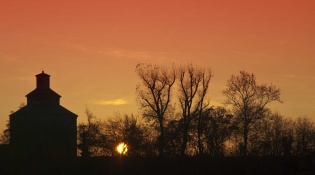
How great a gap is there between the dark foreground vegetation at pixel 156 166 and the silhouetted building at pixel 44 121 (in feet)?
98.4

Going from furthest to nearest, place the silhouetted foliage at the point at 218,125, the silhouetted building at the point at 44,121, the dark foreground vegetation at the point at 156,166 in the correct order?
the silhouetted building at the point at 44,121
the silhouetted foliage at the point at 218,125
the dark foreground vegetation at the point at 156,166

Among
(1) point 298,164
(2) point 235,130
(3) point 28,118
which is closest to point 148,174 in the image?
(1) point 298,164

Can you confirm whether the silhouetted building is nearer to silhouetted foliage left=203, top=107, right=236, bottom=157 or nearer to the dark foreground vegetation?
silhouetted foliage left=203, top=107, right=236, bottom=157

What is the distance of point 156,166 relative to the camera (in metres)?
35.3

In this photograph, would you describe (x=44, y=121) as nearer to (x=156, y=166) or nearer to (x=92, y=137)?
(x=92, y=137)

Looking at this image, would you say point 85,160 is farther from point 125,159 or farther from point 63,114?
point 63,114

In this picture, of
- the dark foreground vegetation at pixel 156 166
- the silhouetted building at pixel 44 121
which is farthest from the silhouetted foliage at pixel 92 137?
the dark foreground vegetation at pixel 156 166

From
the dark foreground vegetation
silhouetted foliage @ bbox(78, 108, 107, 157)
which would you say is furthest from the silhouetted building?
the dark foreground vegetation

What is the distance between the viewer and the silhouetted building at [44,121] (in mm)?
69250

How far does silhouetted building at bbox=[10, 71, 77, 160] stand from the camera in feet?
227

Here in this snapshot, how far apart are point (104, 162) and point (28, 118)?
130 feet

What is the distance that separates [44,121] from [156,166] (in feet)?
→ 131

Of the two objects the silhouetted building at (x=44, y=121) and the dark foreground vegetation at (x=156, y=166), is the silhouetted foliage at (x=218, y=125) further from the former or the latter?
the dark foreground vegetation at (x=156, y=166)

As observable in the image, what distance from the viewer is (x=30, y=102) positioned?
7744 centimetres
